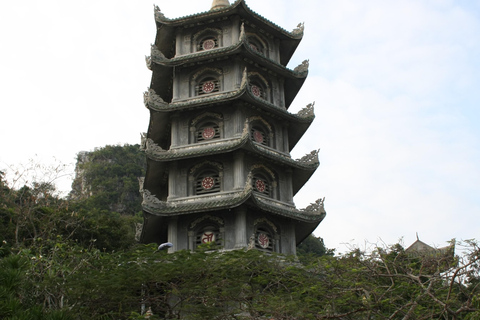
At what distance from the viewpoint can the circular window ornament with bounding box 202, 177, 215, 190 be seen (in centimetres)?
1895

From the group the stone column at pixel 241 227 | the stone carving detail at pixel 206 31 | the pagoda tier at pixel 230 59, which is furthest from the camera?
the stone carving detail at pixel 206 31

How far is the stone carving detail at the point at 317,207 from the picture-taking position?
19.1 metres

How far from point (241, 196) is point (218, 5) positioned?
9.86m

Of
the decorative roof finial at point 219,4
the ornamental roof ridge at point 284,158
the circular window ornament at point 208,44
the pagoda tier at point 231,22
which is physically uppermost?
the decorative roof finial at point 219,4

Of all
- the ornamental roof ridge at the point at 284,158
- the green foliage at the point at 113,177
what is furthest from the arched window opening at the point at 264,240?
the green foliage at the point at 113,177

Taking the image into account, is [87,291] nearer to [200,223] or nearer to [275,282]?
[275,282]

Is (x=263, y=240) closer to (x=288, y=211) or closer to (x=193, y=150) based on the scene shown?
(x=288, y=211)

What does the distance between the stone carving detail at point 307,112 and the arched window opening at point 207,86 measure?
10.2ft

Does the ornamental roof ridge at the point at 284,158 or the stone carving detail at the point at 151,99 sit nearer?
the ornamental roof ridge at the point at 284,158

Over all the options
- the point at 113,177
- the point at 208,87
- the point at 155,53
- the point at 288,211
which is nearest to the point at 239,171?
the point at 288,211

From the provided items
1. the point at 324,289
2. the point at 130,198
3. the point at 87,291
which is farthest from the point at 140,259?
the point at 130,198

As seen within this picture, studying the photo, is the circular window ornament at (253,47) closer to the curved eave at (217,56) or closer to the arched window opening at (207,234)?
the curved eave at (217,56)

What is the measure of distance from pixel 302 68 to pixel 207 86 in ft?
12.6

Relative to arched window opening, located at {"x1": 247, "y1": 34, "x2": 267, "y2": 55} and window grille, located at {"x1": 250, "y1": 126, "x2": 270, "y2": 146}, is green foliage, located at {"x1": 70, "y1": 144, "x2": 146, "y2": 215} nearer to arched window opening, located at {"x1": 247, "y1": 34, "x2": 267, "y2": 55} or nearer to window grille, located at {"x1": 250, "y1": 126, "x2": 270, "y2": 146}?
arched window opening, located at {"x1": 247, "y1": 34, "x2": 267, "y2": 55}
